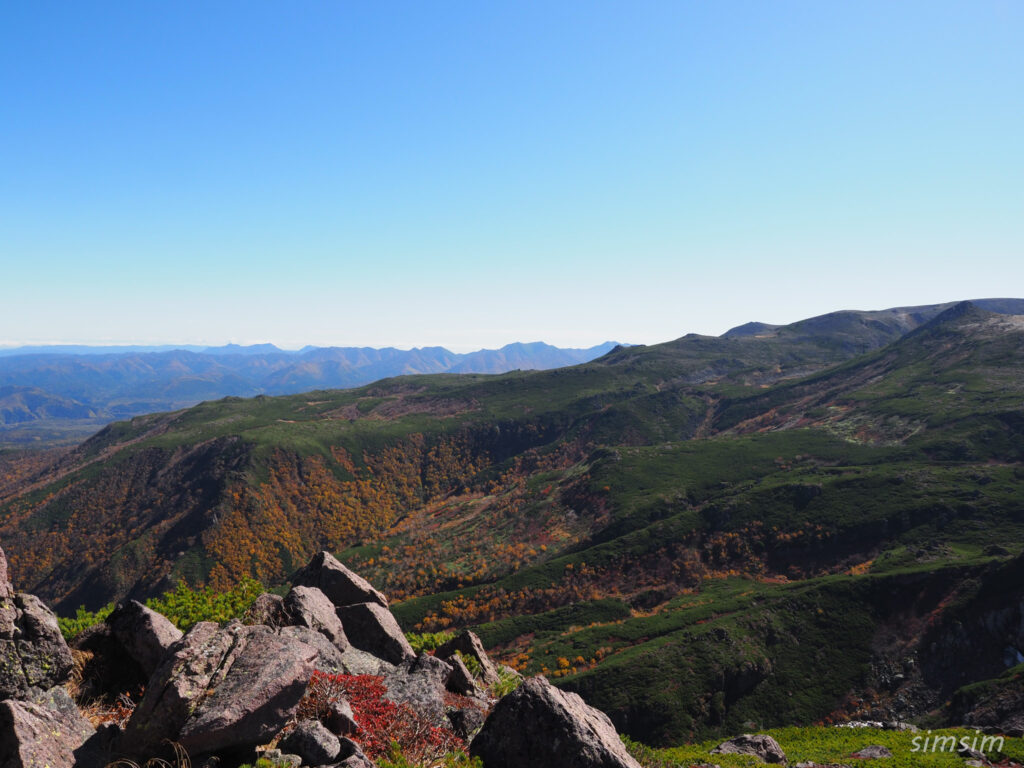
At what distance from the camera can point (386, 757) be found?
16391 mm

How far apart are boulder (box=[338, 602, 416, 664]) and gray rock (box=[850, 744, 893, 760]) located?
36594 mm

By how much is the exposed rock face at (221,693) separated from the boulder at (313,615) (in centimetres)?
1011

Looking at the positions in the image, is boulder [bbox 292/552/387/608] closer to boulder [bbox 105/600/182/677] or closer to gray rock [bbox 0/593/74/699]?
boulder [bbox 105/600/182/677]

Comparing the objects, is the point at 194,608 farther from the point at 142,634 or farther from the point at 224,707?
the point at 224,707

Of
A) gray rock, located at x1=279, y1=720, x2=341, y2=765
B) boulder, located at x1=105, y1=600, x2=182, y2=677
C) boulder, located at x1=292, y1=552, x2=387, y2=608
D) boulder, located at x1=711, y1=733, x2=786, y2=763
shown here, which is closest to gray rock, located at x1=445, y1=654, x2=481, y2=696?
boulder, located at x1=292, y1=552, x2=387, y2=608

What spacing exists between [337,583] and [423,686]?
16.9 meters

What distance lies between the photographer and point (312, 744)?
1482 cm

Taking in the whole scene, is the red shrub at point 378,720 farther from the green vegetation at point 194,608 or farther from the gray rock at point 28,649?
the green vegetation at point 194,608

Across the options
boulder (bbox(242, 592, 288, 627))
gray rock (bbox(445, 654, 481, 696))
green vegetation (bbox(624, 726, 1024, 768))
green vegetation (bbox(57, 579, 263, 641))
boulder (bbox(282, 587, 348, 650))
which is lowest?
green vegetation (bbox(624, 726, 1024, 768))

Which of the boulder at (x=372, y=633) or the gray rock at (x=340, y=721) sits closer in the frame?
the gray rock at (x=340, y=721)

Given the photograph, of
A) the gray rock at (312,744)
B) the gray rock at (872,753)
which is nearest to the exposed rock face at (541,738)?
the gray rock at (312,744)


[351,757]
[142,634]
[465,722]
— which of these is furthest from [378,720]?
[142,634]

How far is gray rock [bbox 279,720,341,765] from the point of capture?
1466 centimetres

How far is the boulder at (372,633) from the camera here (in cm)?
3062
